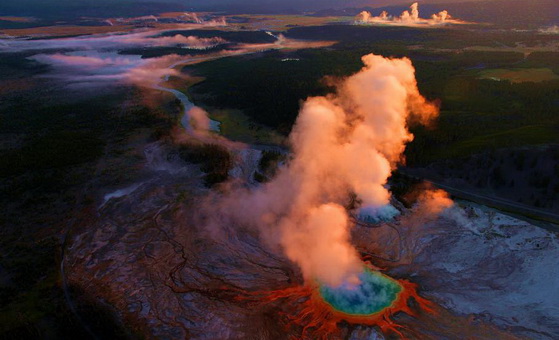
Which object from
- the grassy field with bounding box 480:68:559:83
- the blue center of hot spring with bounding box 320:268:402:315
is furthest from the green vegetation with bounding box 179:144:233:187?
the grassy field with bounding box 480:68:559:83

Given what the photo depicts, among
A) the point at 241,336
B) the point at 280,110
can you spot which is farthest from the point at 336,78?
the point at 241,336

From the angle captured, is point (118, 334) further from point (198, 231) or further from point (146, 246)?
point (198, 231)

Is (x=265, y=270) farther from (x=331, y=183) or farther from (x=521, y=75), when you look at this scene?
(x=521, y=75)

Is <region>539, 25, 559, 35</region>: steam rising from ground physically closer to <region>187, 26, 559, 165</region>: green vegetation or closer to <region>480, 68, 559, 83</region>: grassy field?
<region>187, 26, 559, 165</region>: green vegetation

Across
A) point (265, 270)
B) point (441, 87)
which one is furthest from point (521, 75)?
point (265, 270)

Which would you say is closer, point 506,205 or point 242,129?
point 506,205
